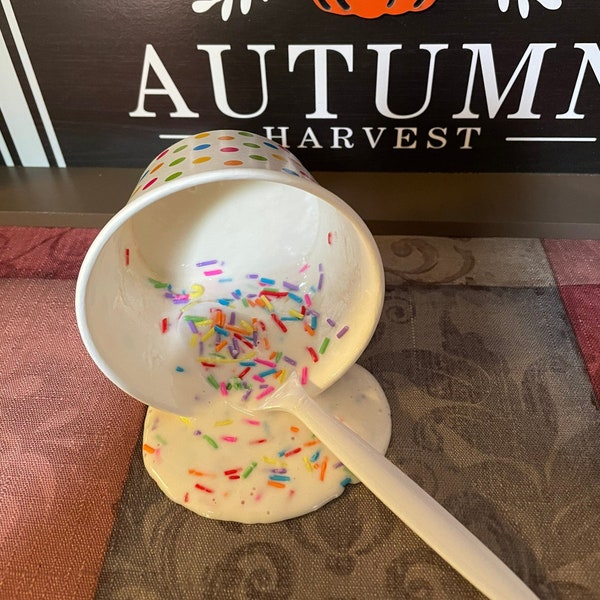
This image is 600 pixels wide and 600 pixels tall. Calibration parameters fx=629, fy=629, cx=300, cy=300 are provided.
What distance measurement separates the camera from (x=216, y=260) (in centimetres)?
62

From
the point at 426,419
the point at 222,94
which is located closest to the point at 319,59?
the point at 222,94

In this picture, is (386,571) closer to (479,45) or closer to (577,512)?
(577,512)

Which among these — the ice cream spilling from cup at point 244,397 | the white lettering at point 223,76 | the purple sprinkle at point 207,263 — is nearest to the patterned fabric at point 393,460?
the ice cream spilling from cup at point 244,397

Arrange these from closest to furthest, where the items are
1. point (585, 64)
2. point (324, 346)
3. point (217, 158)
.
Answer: point (217, 158) < point (324, 346) < point (585, 64)

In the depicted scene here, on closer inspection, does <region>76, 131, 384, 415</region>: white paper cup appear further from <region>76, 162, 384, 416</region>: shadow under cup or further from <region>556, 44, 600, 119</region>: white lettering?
<region>556, 44, 600, 119</region>: white lettering

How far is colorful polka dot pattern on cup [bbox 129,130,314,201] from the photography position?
455 millimetres

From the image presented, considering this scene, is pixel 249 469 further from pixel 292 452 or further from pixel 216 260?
pixel 216 260

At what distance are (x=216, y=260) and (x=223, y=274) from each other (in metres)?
0.02

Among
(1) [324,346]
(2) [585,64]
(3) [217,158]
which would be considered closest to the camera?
(3) [217,158]

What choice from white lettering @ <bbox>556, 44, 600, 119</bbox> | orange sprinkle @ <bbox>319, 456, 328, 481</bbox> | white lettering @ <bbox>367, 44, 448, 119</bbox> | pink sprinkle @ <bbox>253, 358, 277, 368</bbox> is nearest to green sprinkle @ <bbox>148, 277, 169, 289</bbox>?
pink sprinkle @ <bbox>253, 358, 277, 368</bbox>

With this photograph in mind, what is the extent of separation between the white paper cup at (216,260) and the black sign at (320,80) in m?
0.19

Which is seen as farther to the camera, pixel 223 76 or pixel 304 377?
pixel 223 76

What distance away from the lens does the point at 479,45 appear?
68cm

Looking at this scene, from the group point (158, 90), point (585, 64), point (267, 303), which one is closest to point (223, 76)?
point (158, 90)
